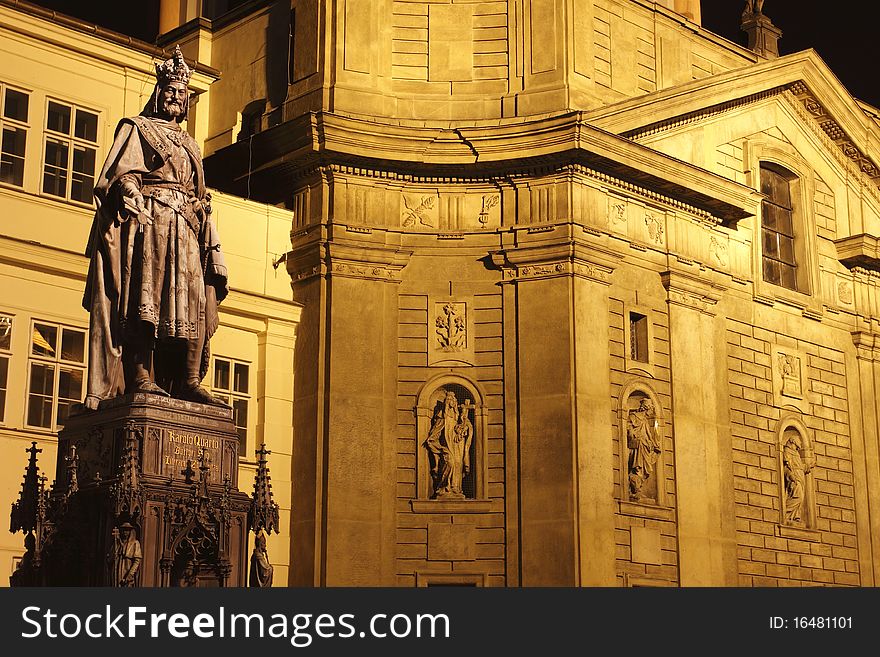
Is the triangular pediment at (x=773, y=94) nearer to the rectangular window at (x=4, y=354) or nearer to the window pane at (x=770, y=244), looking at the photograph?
the window pane at (x=770, y=244)

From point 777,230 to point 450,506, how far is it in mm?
11710

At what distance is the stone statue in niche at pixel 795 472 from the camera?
33.8m

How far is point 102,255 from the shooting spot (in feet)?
43.4

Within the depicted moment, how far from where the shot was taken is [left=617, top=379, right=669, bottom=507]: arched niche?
1179 inches

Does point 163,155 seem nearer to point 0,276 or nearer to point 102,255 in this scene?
point 102,255

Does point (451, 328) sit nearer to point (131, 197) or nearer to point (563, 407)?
point (563, 407)

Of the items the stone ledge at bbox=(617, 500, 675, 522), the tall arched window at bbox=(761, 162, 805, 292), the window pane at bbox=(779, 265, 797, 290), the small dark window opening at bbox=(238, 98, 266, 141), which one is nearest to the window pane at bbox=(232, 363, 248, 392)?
the small dark window opening at bbox=(238, 98, 266, 141)

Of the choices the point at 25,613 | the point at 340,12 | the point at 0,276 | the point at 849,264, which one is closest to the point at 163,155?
the point at 25,613

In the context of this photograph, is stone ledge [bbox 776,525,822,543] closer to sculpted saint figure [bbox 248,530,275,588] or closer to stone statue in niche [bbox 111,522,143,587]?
sculpted saint figure [bbox 248,530,275,588]

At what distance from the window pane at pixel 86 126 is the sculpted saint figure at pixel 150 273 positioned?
14.8m

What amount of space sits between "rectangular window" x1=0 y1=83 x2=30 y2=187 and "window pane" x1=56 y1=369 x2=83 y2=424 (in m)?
3.43

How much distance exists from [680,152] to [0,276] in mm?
14650

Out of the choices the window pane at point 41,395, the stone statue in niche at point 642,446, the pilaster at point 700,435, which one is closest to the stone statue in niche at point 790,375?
the pilaster at point 700,435

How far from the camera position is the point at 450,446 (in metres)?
29.6
